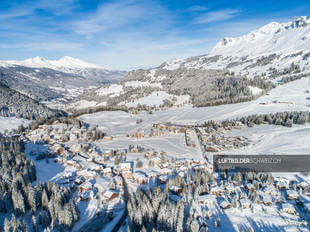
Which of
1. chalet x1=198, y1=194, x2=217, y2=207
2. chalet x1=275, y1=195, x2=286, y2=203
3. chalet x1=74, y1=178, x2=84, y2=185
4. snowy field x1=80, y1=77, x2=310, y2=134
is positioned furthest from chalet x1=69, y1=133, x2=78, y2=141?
chalet x1=275, y1=195, x2=286, y2=203

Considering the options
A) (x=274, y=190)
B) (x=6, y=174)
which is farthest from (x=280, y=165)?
(x=6, y=174)

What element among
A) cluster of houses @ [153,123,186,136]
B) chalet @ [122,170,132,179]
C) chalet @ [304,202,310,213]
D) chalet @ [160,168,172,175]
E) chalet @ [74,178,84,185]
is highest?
cluster of houses @ [153,123,186,136]

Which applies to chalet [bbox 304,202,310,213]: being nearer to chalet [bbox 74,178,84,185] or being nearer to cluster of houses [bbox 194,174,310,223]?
cluster of houses [bbox 194,174,310,223]

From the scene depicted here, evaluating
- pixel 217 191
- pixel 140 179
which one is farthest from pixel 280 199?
pixel 140 179

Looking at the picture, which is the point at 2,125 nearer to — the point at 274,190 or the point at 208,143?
the point at 208,143

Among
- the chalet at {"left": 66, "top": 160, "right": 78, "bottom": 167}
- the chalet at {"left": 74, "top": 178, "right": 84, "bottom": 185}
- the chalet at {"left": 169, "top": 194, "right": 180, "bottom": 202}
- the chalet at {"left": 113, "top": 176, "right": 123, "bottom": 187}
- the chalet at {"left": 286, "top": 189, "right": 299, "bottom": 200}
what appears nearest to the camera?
the chalet at {"left": 169, "top": 194, "right": 180, "bottom": 202}

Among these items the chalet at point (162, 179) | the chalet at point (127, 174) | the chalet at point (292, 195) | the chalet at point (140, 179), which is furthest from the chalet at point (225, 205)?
the chalet at point (127, 174)

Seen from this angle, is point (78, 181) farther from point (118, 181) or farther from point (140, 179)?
point (140, 179)
